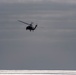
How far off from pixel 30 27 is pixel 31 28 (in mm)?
540

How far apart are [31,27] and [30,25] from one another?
26.4 inches

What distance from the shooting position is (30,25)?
135875mm

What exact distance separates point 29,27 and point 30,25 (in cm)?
74

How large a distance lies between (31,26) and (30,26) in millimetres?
309

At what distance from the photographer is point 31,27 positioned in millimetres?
136125

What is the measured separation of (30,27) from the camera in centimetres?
13562

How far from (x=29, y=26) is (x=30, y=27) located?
0.40m

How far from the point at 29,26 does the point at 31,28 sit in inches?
34.3

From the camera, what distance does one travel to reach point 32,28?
137m

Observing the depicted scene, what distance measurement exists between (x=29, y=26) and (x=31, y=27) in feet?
2.61

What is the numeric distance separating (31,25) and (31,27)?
2.73 feet

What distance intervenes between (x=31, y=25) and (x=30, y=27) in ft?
2.09

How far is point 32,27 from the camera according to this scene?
13700cm

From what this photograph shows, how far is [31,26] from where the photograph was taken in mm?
135500
